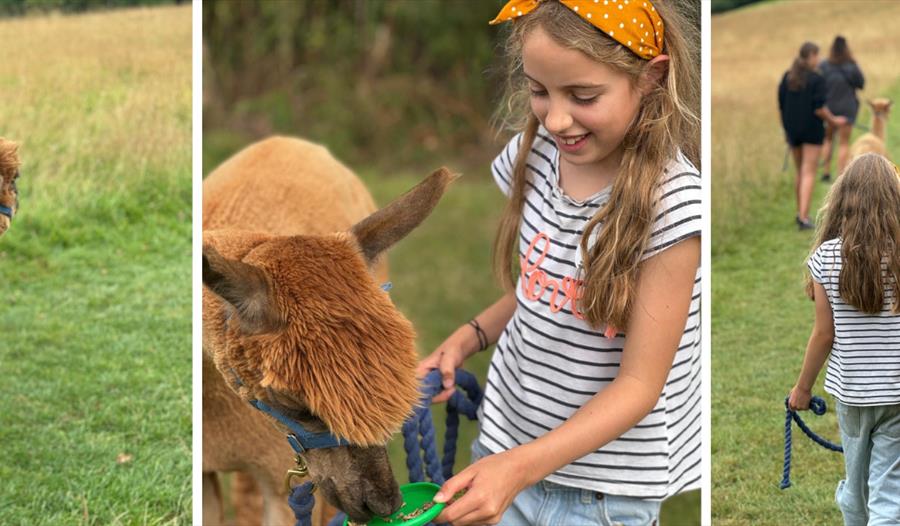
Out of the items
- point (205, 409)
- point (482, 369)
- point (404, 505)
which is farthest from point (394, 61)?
point (404, 505)

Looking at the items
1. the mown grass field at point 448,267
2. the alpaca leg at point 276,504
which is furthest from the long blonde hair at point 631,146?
the mown grass field at point 448,267

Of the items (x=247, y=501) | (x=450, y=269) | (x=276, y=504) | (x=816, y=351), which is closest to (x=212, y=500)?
(x=247, y=501)

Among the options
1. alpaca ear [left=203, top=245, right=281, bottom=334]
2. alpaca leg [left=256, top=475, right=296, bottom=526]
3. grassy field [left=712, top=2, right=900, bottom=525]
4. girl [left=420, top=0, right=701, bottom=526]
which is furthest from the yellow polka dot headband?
alpaca leg [left=256, top=475, right=296, bottom=526]

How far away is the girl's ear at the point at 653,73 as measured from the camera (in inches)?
90.7

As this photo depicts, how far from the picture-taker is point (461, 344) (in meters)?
2.86

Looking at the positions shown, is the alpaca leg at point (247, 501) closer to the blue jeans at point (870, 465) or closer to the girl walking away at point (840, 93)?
the blue jeans at point (870, 465)

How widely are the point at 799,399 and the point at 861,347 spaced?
183mm

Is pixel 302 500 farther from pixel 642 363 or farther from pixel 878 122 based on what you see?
pixel 878 122

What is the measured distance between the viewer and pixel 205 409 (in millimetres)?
2959

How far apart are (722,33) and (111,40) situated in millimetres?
1854

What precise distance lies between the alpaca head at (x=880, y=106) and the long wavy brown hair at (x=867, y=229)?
0.18 m

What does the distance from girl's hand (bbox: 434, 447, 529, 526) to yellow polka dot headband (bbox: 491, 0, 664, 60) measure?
2.90 ft

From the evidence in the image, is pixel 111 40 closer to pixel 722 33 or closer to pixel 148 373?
pixel 148 373

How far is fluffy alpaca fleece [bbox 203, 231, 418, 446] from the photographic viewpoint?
214cm
